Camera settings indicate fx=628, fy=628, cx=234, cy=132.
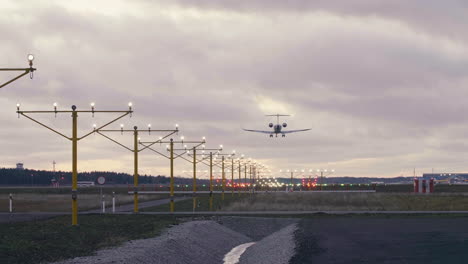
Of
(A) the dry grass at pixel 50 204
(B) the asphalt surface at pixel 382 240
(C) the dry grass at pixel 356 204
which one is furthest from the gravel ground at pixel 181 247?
(A) the dry grass at pixel 50 204

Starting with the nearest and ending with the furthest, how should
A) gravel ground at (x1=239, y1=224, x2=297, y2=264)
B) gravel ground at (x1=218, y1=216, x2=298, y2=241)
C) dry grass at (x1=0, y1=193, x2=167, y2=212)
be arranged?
gravel ground at (x1=239, y1=224, x2=297, y2=264)
gravel ground at (x1=218, y1=216, x2=298, y2=241)
dry grass at (x1=0, y1=193, x2=167, y2=212)

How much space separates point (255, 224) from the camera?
186 ft

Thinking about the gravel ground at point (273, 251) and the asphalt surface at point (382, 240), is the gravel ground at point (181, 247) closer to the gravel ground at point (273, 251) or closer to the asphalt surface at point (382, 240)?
the gravel ground at point (273, 251)

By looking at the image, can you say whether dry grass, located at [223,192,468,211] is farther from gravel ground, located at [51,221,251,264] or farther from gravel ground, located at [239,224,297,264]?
gravel ground, located at [239,224,297,264]

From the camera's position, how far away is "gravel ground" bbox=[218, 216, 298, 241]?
179 ft

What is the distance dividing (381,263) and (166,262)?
36.3 feet

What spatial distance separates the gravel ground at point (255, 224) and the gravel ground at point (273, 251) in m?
6.48

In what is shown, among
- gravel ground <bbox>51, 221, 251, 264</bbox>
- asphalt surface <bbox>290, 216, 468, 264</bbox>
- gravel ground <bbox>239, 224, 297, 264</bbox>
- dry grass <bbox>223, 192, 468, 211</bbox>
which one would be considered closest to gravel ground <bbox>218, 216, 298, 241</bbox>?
gravel ground <bbox>51, 221, 251, 264</bbox>

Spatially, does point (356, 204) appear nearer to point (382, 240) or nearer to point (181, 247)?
point (382, 240)

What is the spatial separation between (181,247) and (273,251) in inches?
239

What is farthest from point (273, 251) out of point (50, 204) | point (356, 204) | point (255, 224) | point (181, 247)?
point (50, 204)

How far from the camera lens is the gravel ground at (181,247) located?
30562mm

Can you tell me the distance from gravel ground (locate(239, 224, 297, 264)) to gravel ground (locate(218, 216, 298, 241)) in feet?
21.3

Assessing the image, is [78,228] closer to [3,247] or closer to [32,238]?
[32,238]
